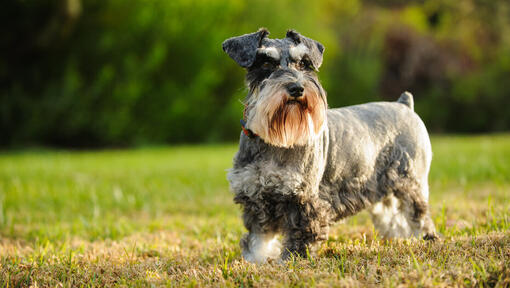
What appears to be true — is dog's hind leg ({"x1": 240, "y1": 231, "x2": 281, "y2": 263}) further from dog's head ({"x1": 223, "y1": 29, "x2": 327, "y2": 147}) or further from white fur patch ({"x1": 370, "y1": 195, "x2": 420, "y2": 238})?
white fur patch ({"x1": 370, "y1": 195, "x2": 420, "y2": 238})

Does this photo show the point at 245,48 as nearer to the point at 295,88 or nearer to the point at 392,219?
the point at 295,88

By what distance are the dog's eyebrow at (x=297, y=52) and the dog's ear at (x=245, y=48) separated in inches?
10.9

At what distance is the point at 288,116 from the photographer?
348 centimetres

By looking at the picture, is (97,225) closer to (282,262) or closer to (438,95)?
(282,262)

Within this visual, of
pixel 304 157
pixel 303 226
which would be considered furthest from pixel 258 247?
pixel 304 157

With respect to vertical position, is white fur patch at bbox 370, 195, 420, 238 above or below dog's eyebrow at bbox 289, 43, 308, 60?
below

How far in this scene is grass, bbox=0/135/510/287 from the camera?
2.93 m

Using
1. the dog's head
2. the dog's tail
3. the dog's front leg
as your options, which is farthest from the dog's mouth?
the dog's tail

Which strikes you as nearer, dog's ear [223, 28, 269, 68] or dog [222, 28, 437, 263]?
dog [222, 28, 437, 263]

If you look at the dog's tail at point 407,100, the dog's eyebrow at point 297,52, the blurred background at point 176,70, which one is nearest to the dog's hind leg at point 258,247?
the dog's eyebrow at point 297,52

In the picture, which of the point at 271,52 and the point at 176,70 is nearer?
the point at 271,52

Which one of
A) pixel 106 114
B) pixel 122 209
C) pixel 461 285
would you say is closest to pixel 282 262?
pixel 461 285

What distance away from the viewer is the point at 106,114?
19.4m

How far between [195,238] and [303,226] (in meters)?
1.77
